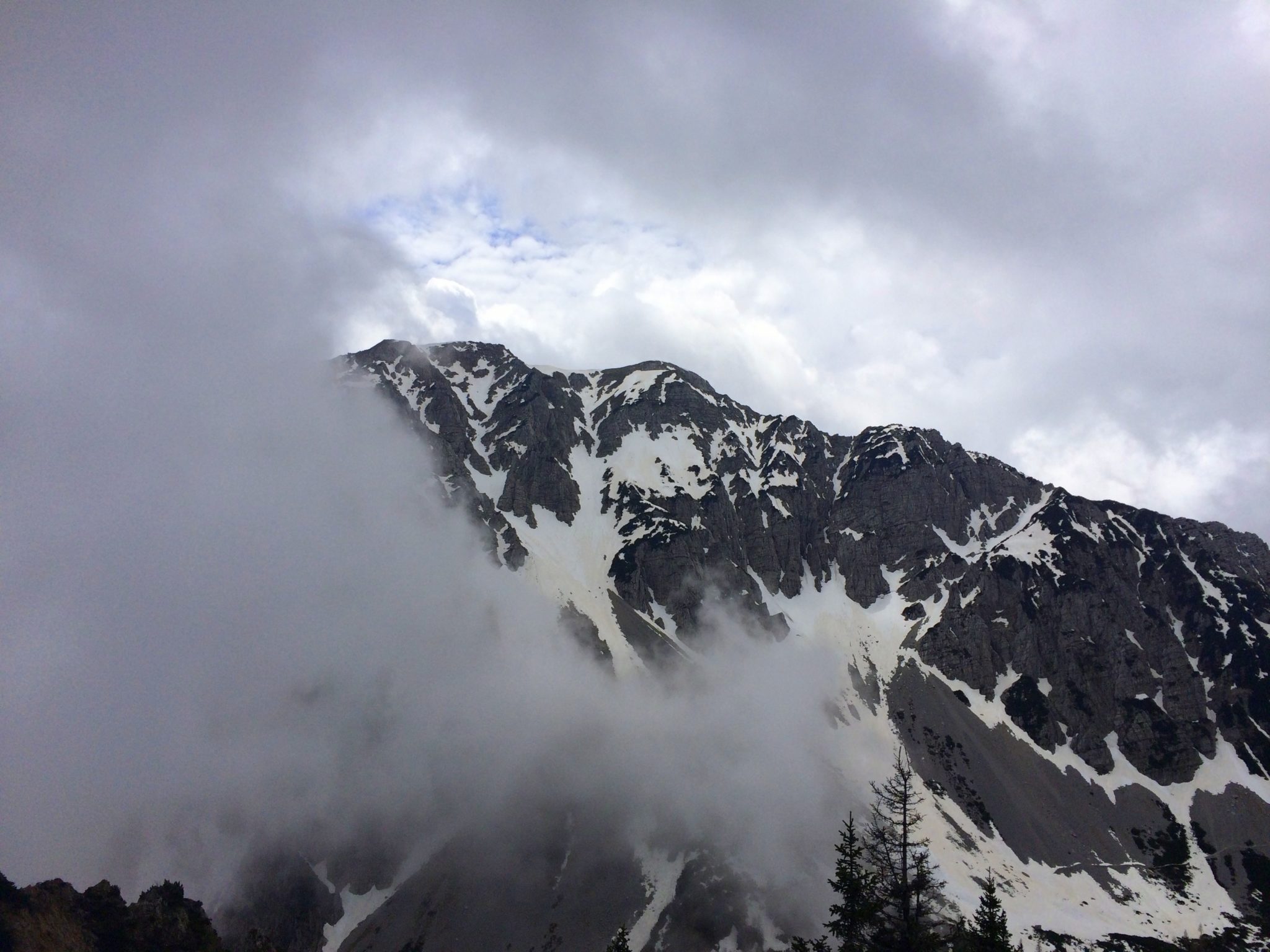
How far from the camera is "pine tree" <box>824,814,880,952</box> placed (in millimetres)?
27578

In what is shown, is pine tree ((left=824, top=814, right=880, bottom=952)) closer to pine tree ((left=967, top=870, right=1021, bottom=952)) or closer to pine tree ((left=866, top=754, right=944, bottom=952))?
pine tree ((left=866, top=754, right=944, bottom=952))

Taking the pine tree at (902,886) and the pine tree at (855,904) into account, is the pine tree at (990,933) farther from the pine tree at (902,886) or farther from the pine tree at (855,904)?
the pine tree at (902,886)

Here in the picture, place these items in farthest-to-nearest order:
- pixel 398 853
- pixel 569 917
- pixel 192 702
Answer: pixel 192 702, pixel 398 853, pixel 569 917

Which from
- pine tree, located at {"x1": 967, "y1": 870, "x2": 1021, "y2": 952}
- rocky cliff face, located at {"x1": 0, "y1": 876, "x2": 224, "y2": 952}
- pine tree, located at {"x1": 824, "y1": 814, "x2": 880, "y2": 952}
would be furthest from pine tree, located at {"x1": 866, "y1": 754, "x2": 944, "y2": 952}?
rocky cliff face, located at {"x1": 0, "y1": 876, "x2": 224, "y2": 952}

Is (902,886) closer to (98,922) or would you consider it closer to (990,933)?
(990,933)

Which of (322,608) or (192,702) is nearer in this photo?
(192,702)

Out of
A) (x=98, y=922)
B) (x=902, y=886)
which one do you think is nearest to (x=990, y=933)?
(x=902, y=886)

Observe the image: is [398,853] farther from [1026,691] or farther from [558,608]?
[1026,691]

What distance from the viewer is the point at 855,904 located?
3050 cm

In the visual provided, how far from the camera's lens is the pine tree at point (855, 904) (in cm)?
2758

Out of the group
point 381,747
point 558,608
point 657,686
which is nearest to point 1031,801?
point 657,686

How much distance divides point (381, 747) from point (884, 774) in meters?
112

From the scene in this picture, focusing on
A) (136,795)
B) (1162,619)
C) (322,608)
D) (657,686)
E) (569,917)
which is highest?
(1162,619)

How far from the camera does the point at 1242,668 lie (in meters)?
178
